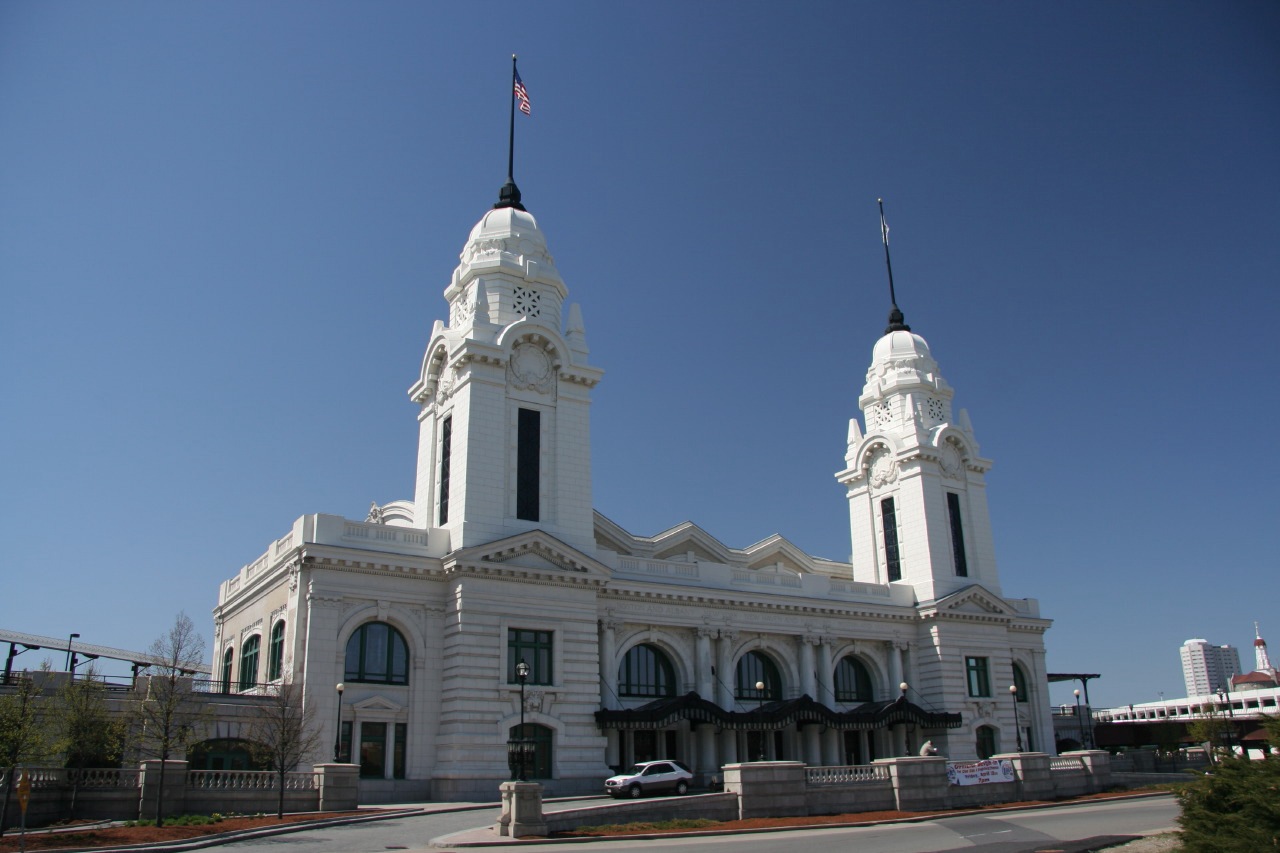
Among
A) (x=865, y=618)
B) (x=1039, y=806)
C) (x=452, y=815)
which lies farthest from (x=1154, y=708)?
(x=452, y=815)

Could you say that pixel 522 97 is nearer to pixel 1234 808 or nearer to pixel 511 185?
pixel 511 185

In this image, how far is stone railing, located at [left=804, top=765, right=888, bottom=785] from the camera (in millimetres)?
32969

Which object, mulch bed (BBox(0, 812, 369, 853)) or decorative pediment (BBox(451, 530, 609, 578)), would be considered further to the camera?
decorative pediment (BBox(451, 530, 609, 578))

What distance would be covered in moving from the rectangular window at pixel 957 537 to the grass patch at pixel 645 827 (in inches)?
1362

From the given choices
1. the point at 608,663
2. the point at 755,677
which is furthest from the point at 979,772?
the point at 608,663

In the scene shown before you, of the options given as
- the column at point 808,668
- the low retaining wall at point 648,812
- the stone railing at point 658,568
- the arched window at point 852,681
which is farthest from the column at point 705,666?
the low retaining wall at point 648,812

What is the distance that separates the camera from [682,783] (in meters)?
37.8

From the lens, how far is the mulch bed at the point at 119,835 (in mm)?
22656

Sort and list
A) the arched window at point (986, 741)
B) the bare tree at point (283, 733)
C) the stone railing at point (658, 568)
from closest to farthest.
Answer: the bare tree at point (283, 733)
the stone railing at point (658, 568)
the arched window at point (986, 741)

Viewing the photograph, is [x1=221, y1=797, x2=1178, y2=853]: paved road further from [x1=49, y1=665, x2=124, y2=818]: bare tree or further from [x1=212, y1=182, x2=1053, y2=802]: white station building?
[x1=49, y1=665, x2=124, y2=818]: bare tree

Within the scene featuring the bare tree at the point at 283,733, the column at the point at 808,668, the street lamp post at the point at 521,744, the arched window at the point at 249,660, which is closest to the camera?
the bare tree at the point at 283,733

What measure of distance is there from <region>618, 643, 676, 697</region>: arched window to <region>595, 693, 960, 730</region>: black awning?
878mm

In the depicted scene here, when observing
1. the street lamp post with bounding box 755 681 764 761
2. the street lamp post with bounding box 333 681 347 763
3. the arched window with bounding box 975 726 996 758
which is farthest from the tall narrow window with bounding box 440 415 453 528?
the arched window with bounding box 975 726 996 758

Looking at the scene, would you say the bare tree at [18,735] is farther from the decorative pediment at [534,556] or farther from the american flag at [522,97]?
the american flag at [522,97]
